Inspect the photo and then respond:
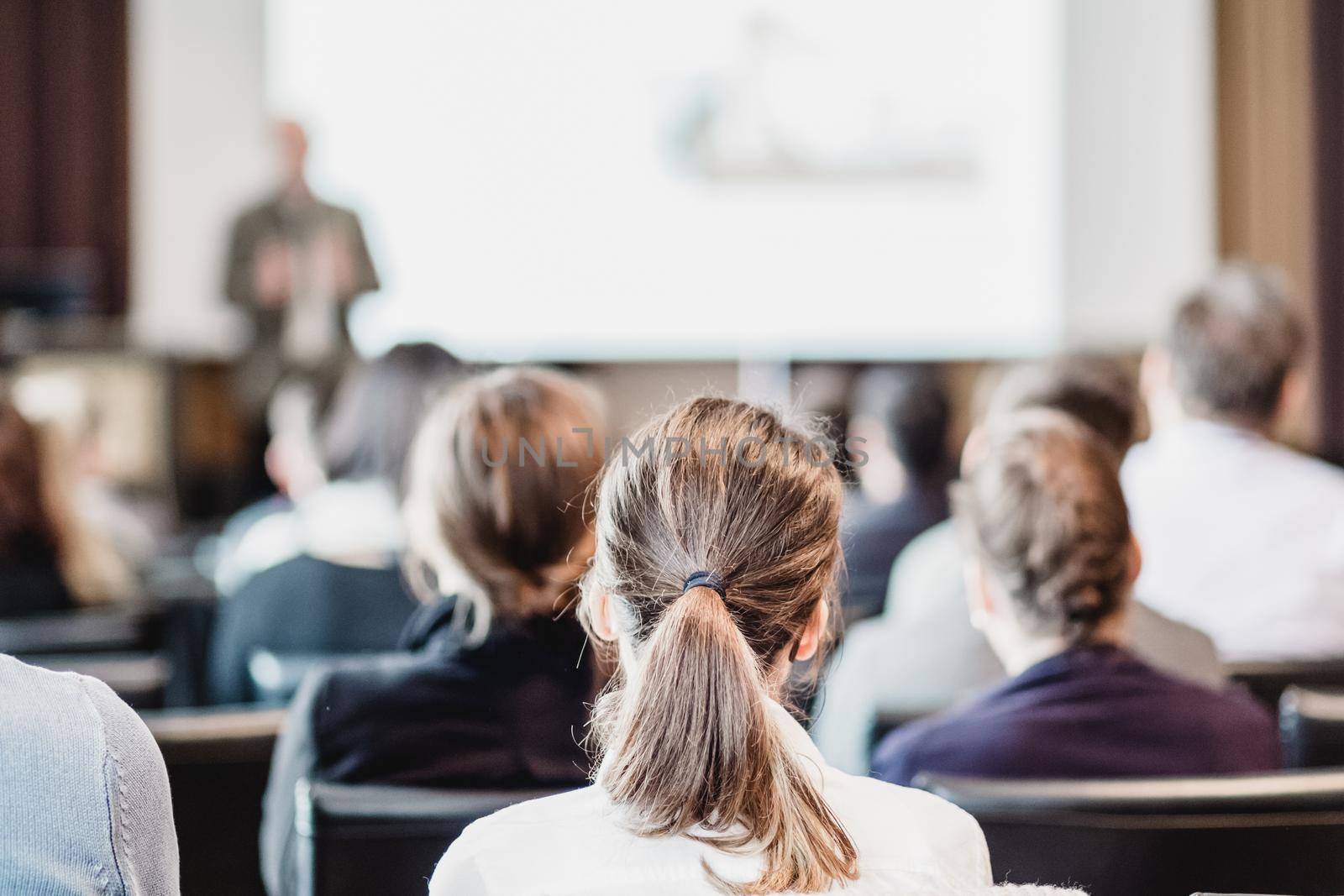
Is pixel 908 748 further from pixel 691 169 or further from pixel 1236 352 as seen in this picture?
pixel 691 169

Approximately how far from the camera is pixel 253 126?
582cm

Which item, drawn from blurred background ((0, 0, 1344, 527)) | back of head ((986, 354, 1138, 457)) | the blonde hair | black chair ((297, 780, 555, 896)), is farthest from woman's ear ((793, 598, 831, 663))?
blurred background ((0, 0, 1344, 527))

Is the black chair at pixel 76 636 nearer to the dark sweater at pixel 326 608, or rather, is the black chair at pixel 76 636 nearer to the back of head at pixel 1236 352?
the dark sweater at pixel 326 608

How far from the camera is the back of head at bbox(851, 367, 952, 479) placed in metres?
2.79

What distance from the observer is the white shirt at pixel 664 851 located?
2.93 ft

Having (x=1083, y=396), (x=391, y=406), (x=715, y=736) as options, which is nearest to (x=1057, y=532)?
(x=715, y=736)

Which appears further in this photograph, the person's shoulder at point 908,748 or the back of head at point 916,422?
the back of head at point 916,422

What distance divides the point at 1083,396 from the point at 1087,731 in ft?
3.58

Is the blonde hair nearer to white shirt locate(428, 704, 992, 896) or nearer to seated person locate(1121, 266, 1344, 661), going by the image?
white shirt locate(428, 704, 992, 896)

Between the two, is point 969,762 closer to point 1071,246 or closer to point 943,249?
point 943,249

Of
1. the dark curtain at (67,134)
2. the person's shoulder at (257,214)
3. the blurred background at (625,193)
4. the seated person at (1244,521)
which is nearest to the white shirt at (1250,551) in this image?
the seated person at (1244,521)

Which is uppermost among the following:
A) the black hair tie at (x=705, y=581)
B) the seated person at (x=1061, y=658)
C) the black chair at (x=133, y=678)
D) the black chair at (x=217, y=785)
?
the black hair tie at (x=705, y=581)

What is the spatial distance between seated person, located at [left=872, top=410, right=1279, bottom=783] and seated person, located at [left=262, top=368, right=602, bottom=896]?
0.37 m

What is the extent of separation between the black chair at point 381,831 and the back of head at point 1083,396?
1.42m
